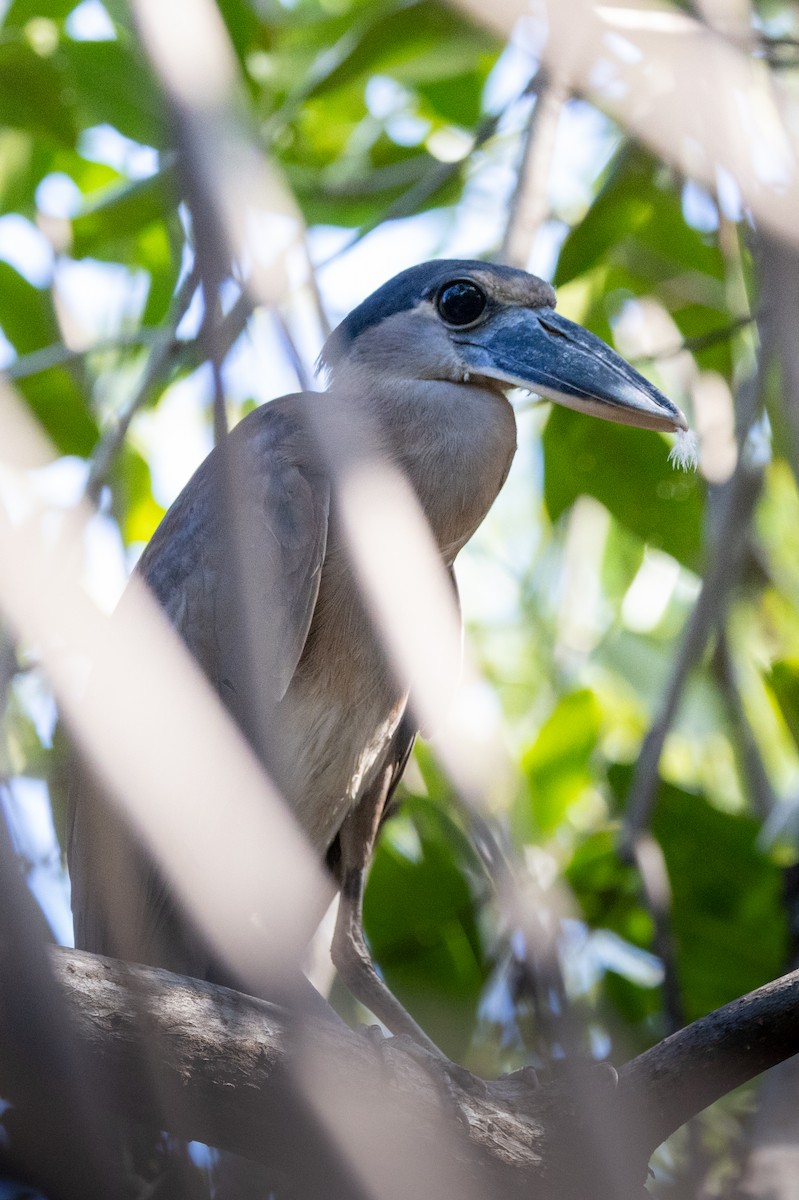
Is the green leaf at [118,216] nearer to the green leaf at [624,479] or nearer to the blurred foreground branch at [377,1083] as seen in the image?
the green leaf at [624,479]

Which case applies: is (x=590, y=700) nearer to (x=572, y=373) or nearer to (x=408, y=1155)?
(x=572, y=373)

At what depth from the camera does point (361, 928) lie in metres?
2.40

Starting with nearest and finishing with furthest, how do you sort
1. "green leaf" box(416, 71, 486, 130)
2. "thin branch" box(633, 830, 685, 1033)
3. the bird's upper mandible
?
the bird's upper mandible
"thin branch" box(633, 830, 685, 1033)
"green leaf" box(416, 71, 486, 130)

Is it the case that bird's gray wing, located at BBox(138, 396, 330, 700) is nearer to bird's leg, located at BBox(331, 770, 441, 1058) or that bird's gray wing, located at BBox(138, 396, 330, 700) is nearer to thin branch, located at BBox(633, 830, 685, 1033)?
bird's leg, located at BBox(331, 770, 441, 1058)

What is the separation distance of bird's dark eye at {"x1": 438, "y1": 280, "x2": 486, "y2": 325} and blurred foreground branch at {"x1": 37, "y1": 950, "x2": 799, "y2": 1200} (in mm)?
1346

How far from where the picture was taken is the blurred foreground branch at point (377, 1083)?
1.46 meters

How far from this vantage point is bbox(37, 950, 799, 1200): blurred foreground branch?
4.80 ft

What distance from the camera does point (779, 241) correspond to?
6.54ft

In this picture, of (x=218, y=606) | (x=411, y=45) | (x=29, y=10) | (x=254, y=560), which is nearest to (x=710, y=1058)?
(x=254, y=560)

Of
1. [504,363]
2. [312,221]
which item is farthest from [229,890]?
[312,221]

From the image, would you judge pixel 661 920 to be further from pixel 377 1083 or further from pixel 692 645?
pixel 377 1083

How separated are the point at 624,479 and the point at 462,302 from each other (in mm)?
650

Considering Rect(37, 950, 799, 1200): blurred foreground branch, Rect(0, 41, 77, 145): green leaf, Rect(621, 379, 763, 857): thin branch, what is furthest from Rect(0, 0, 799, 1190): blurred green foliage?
Rect(37, 950, 799, 1200): blurred foreground branch

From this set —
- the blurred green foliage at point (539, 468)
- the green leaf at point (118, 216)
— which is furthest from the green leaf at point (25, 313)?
the green leaf at point (118, 216)
